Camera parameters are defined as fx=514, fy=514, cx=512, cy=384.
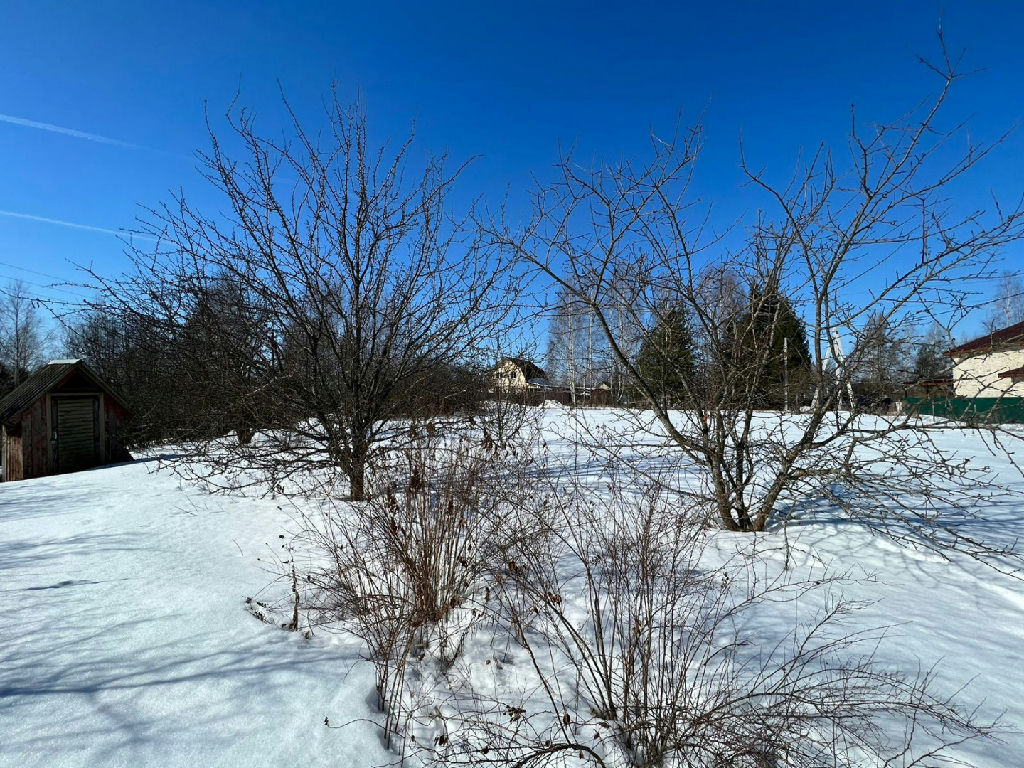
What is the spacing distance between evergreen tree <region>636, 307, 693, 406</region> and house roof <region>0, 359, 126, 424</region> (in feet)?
44.8

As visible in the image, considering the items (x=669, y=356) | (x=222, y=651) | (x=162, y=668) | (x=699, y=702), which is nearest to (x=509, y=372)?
(x=669, y=356)

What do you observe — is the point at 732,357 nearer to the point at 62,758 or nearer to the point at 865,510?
the point at 865,510

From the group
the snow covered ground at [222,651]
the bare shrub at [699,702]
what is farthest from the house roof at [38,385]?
the bare shrub at [699,702]

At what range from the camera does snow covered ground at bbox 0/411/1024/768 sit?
86.1 inches

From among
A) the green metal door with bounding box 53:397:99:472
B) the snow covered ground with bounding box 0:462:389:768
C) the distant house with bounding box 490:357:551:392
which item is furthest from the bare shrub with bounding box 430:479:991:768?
the green metal door with bounding box 53:397:99:472

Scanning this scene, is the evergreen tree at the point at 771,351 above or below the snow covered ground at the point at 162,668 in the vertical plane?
above

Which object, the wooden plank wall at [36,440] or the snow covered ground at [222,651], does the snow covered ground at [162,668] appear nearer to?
the snow covered ground at [222,651]

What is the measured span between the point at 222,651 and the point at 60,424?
42.9ft

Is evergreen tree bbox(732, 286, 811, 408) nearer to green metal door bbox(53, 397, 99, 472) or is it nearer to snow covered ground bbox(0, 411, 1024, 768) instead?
snow covered ground bbox(0, 411, 1024, 768)

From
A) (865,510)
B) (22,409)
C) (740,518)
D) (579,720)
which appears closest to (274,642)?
(579,720)

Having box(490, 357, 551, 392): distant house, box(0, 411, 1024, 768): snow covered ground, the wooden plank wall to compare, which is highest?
box(490, 357, 551, 392): distant house

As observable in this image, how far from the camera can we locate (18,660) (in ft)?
9.31

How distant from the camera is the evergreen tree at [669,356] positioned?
4742 millimetres

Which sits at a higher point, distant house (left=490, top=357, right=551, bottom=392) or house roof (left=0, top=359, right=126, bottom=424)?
house roof (left=0, top=359, right=126, bottom=424)
